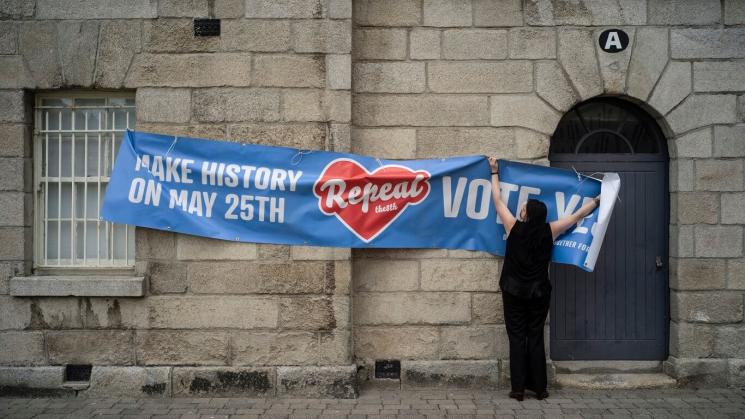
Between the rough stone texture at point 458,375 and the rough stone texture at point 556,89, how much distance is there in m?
2.78

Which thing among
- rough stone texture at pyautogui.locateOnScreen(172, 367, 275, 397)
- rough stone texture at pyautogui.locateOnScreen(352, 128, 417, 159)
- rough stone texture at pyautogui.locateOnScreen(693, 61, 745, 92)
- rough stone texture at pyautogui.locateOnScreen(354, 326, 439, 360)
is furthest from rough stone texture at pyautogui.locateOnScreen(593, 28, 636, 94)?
rough stone texture at pyautogui.locateOnScreen(172, 367, 275, 397)

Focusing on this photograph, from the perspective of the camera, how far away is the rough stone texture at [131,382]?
19.8 ft

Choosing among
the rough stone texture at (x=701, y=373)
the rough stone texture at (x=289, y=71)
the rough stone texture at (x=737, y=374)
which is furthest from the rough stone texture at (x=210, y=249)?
the rough stone texture at (x=737, y=374)

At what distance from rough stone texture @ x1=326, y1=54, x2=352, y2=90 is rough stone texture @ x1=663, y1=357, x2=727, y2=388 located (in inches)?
176

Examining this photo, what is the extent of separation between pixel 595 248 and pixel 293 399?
10.8 ft

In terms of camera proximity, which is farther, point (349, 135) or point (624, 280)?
point (624, 280)

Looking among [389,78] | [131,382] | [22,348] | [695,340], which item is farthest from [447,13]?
[22,348]

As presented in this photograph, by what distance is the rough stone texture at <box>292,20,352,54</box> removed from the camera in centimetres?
608

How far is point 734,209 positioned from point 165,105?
596 cm

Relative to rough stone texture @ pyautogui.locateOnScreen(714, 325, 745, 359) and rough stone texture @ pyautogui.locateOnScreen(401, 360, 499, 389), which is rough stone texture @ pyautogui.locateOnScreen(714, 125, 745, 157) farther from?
rough stone texture @ pyautogui.locateOnScreen(401, 360, 499, 389)

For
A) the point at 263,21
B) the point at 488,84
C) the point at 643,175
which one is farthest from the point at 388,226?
the point at 643,175

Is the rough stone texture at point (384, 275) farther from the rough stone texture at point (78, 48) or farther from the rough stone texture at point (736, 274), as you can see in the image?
the rough stone texture at point (78, 48)

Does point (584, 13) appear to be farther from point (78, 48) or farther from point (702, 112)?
point (78, 48)

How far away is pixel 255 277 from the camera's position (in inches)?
240
